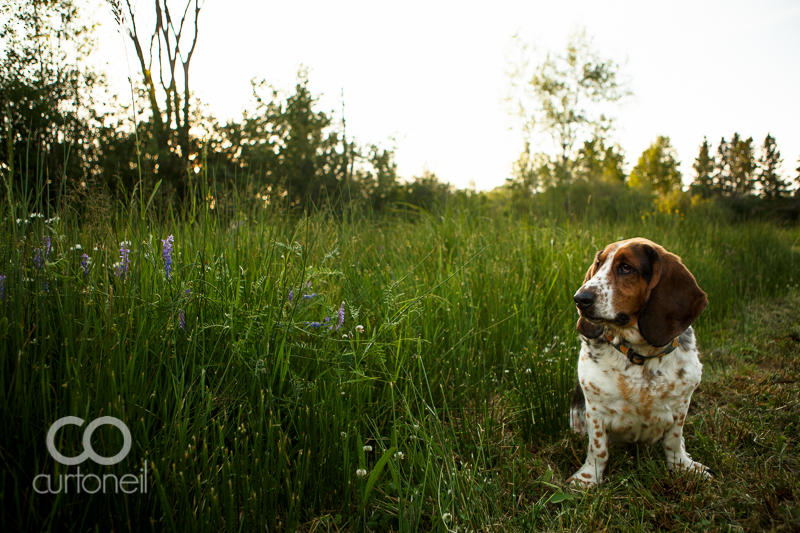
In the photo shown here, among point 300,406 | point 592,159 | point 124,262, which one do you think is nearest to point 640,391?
point 300,406

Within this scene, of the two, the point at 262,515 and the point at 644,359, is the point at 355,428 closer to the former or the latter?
the point at 262,515

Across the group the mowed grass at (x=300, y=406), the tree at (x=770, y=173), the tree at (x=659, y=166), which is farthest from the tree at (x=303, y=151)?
the tree at (x=659, y=166)

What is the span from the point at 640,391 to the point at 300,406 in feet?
5.54

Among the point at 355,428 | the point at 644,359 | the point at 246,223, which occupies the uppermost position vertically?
the point at 246,223

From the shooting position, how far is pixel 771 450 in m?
2.29

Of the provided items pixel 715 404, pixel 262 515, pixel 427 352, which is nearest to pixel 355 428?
pixel 262 515

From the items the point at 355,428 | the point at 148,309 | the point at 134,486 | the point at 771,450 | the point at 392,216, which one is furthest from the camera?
the point at 392,216

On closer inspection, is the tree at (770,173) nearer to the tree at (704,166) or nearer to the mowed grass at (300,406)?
the tree at (704,166)

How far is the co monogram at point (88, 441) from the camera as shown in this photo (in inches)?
50.1

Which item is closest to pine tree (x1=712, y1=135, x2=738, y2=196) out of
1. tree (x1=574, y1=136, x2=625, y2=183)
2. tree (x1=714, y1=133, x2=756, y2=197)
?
tree (x1=714, y1=133, x2=756, y2=197)

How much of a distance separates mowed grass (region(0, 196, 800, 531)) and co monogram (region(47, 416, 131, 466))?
0.08 feet

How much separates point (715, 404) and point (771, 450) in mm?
701

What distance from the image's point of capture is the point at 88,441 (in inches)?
52.1

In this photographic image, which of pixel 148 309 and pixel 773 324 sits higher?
pixel 148 309
